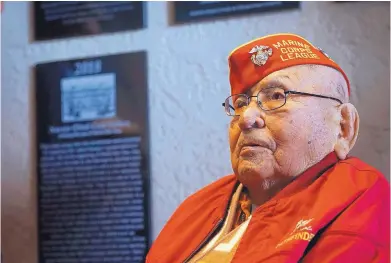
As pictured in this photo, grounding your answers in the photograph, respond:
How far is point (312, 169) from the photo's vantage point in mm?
1105

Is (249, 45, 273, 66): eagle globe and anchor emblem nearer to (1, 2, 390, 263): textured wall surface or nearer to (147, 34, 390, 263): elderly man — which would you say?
(147, 34, 390, 263): elderly man

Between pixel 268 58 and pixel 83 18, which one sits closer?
pixel 268 58

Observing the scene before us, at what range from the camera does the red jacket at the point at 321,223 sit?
37.9 inches

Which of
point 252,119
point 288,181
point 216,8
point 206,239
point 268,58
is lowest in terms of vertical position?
point 206,239

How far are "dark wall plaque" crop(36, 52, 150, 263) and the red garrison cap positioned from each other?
0.42m

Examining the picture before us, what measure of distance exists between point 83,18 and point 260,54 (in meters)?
0.65

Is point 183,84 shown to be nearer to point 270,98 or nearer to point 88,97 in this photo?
point 88,97

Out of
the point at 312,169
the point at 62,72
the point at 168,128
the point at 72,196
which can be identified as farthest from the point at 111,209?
the point at 312,169

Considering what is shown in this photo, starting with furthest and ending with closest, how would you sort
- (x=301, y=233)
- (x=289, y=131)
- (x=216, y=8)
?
(x=216, y=8) → (x=289, y=131) → (x=301, y=233)

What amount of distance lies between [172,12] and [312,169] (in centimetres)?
62

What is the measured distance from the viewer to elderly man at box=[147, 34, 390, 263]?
982 millimetres

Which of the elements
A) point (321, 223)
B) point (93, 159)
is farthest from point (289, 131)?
point (93, 159)

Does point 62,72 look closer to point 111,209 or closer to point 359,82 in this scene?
point 111,209

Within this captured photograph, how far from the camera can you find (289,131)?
1096 mm
